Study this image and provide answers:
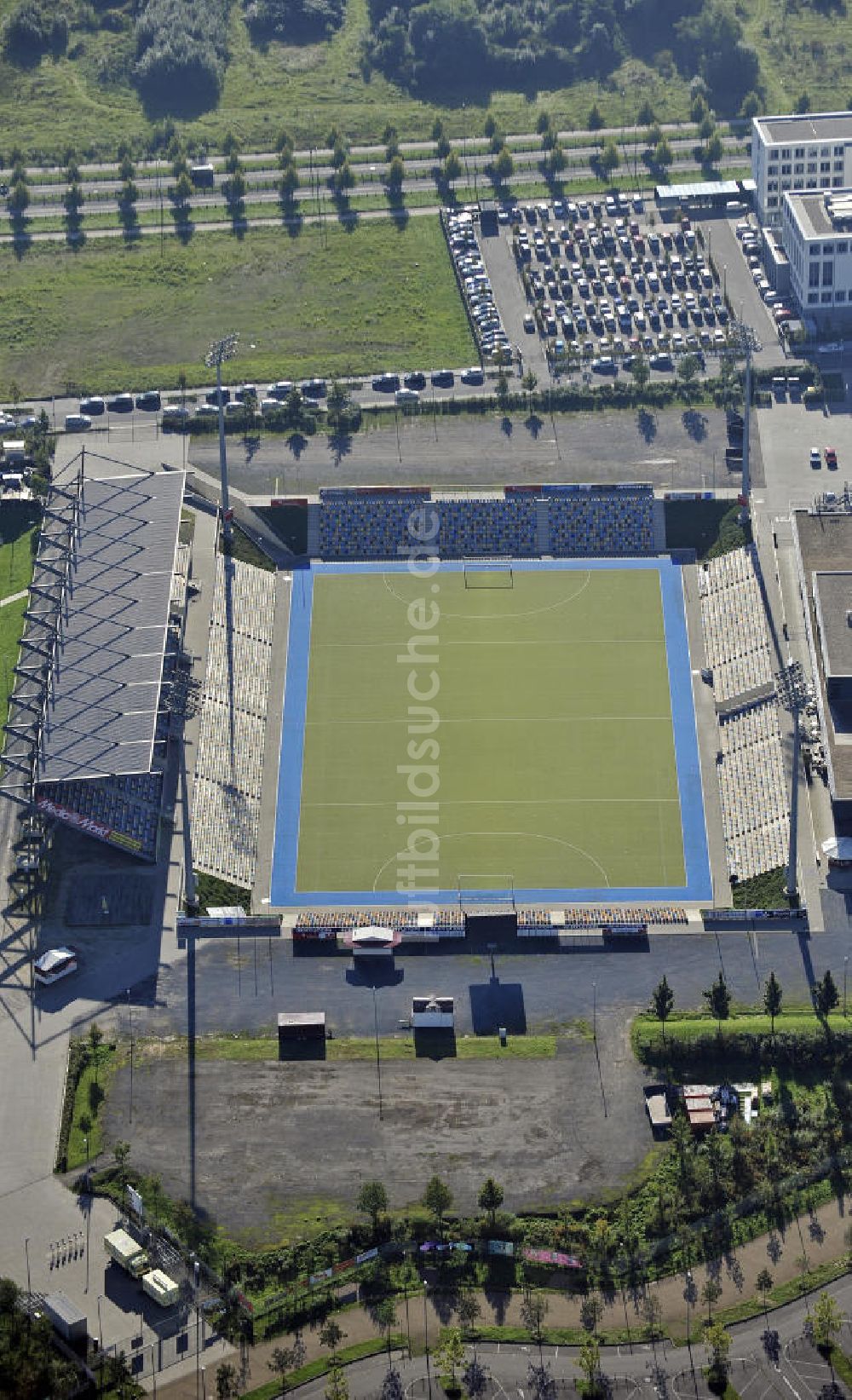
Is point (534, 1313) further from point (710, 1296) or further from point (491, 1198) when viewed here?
point (710, 1296)

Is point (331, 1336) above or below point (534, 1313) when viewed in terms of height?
below

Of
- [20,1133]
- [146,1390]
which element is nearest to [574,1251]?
[146,1390]

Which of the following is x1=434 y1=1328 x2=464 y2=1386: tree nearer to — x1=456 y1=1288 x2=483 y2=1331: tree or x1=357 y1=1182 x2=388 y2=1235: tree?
x1=456 y1=1288 x2=483 y2=1331: tree

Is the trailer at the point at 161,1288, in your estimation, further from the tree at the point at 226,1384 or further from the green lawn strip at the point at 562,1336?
the green lawn strip at the point at 562,1336

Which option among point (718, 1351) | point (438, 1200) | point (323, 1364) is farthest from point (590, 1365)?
point (323, 1364)

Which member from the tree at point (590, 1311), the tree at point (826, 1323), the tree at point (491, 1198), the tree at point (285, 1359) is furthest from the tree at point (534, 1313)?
the tree at point (826, 1323)

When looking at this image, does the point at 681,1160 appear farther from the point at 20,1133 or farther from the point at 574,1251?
the point at 20,1133

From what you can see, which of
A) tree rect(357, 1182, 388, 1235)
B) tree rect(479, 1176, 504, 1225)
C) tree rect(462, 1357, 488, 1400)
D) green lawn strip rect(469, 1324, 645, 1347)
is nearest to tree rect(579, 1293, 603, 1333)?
green lawn strip rect(469, 1324, 645, 1347)
